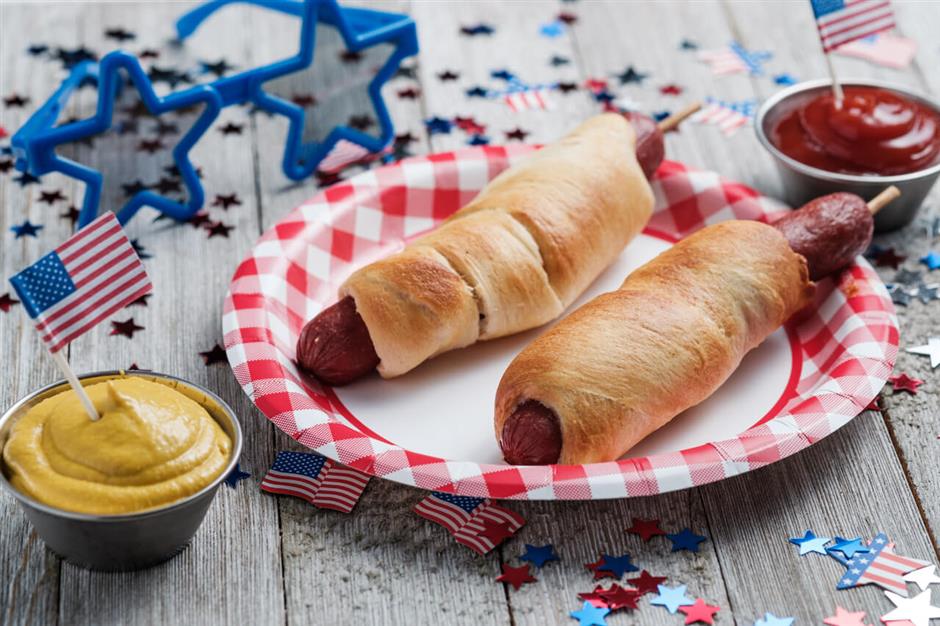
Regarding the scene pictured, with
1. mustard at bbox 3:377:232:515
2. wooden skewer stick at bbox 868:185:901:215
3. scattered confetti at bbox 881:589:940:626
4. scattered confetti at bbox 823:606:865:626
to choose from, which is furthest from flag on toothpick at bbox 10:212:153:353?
wooden skewer stick at bbox 868:185:901:215

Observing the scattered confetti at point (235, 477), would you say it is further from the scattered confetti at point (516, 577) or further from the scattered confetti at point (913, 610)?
the scattered confetti at point (913, 610)

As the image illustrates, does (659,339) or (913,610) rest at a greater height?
(659,339)

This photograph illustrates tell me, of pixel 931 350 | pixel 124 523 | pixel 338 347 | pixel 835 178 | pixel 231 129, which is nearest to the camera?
pixel 124 523

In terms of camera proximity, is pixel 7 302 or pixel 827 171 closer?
pixel 7 302

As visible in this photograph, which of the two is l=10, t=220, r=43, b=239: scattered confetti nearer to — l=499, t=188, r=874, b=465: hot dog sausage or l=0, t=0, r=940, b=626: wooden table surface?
l=0, t=0, r=940, b=626: wooden table surface

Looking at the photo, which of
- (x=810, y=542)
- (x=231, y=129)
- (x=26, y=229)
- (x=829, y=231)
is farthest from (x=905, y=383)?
(x=26, y=229)

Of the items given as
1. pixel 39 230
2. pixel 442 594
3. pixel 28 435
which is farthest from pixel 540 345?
pixel 39 230

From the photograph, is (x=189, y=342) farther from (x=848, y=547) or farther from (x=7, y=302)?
(x=848, y=547)

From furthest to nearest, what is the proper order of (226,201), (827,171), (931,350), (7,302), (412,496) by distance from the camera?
(226,201) → (827,171) → (7,302) → (931,350) → (412,496)

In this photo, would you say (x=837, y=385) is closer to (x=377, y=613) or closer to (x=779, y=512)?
(x=779, y=512)
